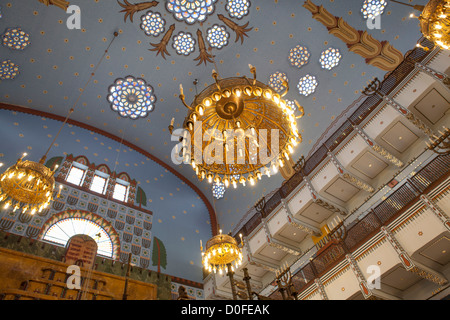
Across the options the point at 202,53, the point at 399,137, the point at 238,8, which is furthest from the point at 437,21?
the point at 202,53

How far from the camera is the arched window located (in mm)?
10312

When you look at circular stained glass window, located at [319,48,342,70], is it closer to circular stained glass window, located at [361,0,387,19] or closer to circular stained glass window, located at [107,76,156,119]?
circular stained glass window, located at [361,0,387,19]

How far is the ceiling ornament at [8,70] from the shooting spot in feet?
40.0

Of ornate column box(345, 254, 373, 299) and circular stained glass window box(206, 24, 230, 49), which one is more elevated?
circular stained glass window box(206, 24, 230, 49)

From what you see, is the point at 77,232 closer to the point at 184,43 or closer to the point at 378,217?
the point at 184,43

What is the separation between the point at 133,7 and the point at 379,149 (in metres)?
10.7

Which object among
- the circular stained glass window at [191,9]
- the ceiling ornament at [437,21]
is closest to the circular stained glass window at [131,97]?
the circular stained glass window at [191,9]

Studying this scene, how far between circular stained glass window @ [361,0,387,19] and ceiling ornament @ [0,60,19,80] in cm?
1401

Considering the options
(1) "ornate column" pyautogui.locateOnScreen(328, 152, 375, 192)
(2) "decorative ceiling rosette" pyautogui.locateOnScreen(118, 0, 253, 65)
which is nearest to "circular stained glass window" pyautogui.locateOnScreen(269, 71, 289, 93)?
(2) "decorative ceiling rosette" pyautogui.locateOnScreen(118, 0, 253, 65)

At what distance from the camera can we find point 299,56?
1290cm

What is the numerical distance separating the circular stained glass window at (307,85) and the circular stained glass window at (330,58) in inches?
27.5

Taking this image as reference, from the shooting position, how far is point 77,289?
581 cm

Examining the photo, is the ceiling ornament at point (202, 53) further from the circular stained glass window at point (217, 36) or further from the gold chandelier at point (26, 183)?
the gold chandelier at point (26, 183)
